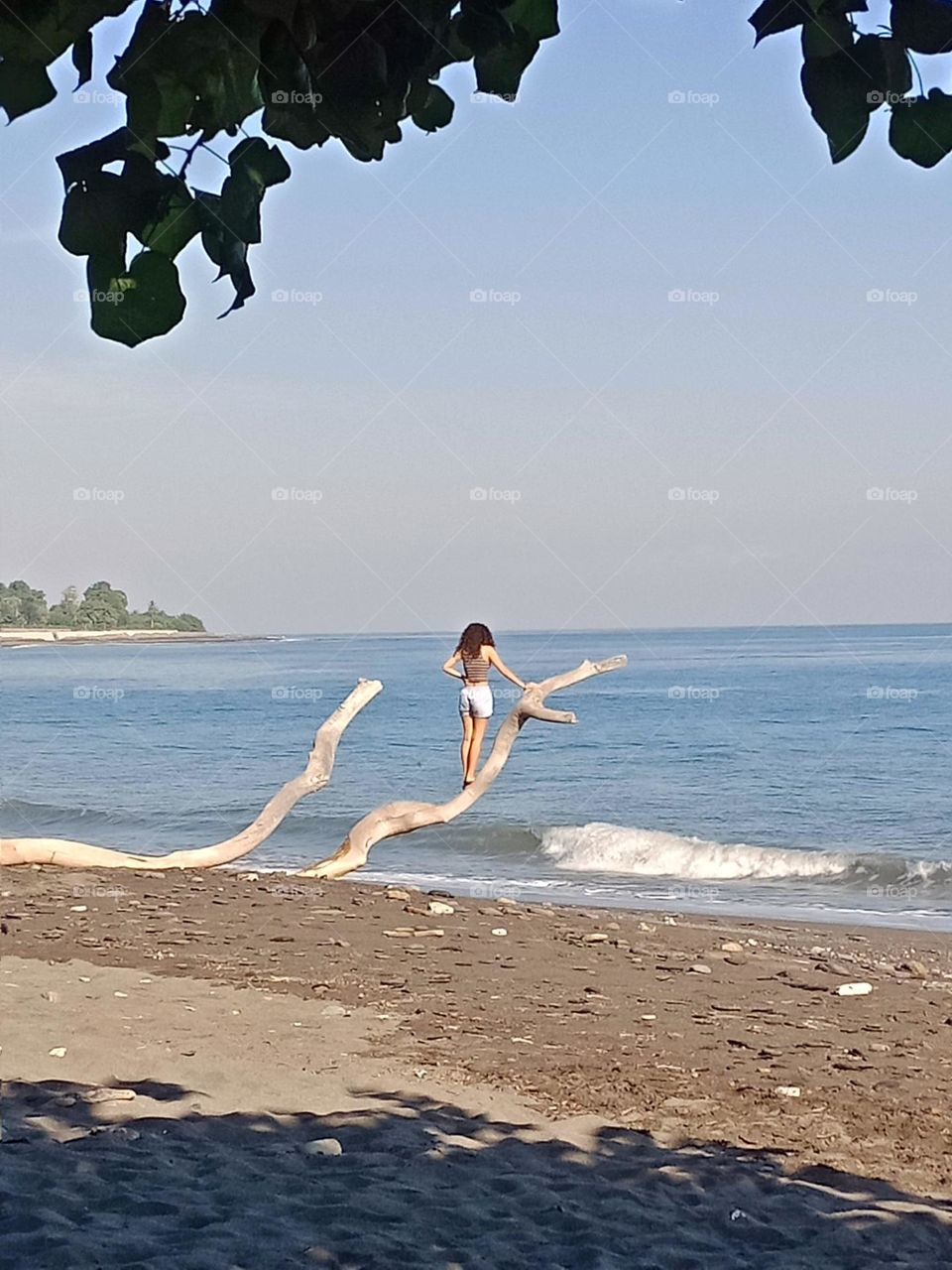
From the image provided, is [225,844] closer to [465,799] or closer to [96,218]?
[465,799]

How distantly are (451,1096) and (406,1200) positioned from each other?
1612 millimetres

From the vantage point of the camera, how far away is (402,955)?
9477mm

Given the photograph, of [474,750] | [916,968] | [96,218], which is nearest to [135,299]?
[96,218]

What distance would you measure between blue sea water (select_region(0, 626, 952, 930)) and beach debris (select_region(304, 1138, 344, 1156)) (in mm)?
10512

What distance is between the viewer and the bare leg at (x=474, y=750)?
40.3 feet

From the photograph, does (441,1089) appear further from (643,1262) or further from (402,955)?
(402,955)

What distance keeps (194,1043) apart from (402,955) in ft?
9.25

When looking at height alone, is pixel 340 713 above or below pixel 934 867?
above

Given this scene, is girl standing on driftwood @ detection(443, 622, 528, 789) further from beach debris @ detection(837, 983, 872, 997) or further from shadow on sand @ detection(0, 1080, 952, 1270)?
shadow on sand @ detection(0, 1080, 952, 1270)

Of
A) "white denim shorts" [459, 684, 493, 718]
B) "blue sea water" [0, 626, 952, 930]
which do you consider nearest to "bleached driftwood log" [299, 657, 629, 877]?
"white denim shorts" [459, 684, 493, 718]

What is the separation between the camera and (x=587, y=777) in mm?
37344

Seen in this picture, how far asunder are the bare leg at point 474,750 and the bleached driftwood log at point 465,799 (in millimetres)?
93

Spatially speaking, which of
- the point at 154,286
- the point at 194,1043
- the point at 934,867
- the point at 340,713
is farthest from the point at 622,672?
the point at 154,286

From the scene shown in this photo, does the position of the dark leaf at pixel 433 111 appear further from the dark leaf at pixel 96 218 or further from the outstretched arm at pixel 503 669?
the outstretched arm at pixel 503 669
